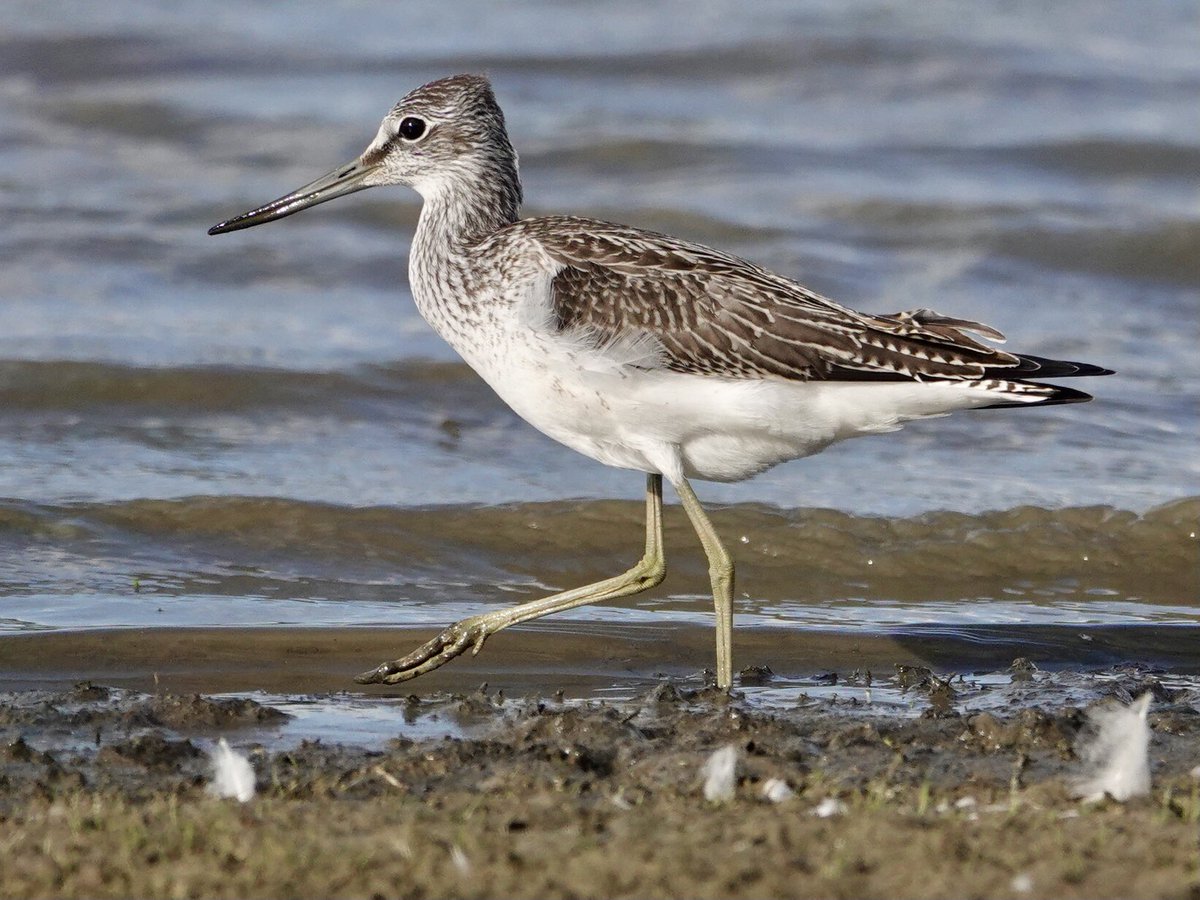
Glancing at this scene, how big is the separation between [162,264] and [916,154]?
725 centimetres

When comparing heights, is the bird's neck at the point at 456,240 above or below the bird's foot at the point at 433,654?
above

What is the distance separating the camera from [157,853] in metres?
4.04

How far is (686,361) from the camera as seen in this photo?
21.2 ft

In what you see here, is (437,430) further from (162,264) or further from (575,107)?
(575,107)

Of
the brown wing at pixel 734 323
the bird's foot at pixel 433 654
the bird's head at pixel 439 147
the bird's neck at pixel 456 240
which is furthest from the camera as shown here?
the bird's head at pixel 439 147

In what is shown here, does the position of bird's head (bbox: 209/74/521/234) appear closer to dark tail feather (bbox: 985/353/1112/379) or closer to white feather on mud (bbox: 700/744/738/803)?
dark tail feather (bbox: 985/353/1112/379)

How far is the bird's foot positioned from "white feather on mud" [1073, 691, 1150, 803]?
2.47 meters

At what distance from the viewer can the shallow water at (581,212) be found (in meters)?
8.43

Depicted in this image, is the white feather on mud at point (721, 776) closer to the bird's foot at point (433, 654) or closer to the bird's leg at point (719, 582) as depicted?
the bird's leg at point (719, 582)

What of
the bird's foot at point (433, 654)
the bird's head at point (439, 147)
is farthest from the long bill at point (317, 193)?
the bird's foot at point (433, 654)

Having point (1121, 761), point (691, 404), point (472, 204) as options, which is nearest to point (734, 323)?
point (691, 404)

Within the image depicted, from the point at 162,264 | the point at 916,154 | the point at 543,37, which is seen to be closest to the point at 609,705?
the point at 162,264

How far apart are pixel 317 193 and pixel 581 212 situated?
6.67 meters

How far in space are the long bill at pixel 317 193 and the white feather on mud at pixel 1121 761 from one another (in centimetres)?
426
